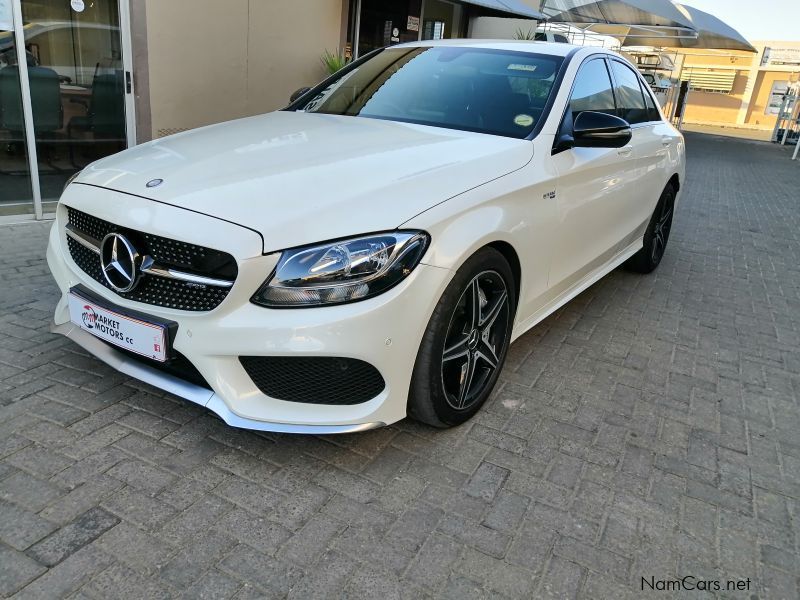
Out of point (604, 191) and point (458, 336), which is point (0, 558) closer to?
point (458, 336)

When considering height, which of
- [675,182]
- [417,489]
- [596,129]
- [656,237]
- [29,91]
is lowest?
[417,489]

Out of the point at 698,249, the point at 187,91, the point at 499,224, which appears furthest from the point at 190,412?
the point at 698,249

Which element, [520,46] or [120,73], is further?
[120,73]

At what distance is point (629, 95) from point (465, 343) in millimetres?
2886

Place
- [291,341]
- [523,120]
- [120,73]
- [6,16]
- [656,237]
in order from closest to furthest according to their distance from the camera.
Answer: [291,341]
[523,120]
[6,16]
[656,237]
[120,73]

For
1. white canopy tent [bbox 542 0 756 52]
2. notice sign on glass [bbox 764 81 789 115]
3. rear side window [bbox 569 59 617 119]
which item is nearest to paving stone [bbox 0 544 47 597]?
rear side window [bbox 569 59 617 119]

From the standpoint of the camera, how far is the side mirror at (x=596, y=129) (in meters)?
3.27

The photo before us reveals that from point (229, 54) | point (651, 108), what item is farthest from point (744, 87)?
point (229, 54)

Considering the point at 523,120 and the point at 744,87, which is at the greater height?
the point at 744,87

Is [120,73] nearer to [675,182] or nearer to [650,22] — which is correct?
[675,182]

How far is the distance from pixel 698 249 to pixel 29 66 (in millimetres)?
6649

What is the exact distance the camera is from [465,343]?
2742 mm

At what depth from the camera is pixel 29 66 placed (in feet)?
18.2

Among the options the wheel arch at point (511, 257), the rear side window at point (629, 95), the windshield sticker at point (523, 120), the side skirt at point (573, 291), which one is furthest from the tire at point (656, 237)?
the wheel arch at point (511, 257)
